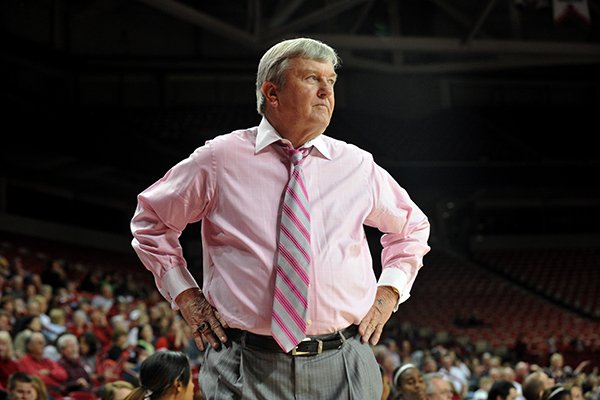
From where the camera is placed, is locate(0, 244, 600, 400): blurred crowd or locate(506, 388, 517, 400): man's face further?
locate(506, 388, 517, 400): man's face

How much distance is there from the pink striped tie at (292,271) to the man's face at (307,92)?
0.57 feet

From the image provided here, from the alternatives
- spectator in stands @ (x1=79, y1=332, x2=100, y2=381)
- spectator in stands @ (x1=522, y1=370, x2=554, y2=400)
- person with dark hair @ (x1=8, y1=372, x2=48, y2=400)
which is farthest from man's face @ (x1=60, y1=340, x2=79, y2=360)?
spectator in stands @ (x1=522, y1=370, x2=554, y2=400)

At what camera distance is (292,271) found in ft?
5.98

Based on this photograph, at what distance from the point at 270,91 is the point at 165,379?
1.66m

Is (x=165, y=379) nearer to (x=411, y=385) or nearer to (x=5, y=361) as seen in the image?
(x=411, y=385)

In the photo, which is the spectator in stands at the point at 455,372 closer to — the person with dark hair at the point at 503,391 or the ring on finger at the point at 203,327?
the person with dark hair at the point at 503,391

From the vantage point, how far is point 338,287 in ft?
6.17

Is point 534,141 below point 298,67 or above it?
below

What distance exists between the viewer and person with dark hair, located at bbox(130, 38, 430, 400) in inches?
72.6

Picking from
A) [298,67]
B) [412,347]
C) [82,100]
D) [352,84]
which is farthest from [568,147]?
[298,67]

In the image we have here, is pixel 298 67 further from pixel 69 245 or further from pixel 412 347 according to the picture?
pixel 69 245

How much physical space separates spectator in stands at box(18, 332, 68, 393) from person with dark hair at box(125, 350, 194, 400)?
266cm

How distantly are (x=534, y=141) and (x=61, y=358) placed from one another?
1420 centimetres

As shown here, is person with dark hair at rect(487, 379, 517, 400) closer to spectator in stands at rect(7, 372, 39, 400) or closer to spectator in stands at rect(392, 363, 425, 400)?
spectator in stands at rect(392, 363, 425, 400)
